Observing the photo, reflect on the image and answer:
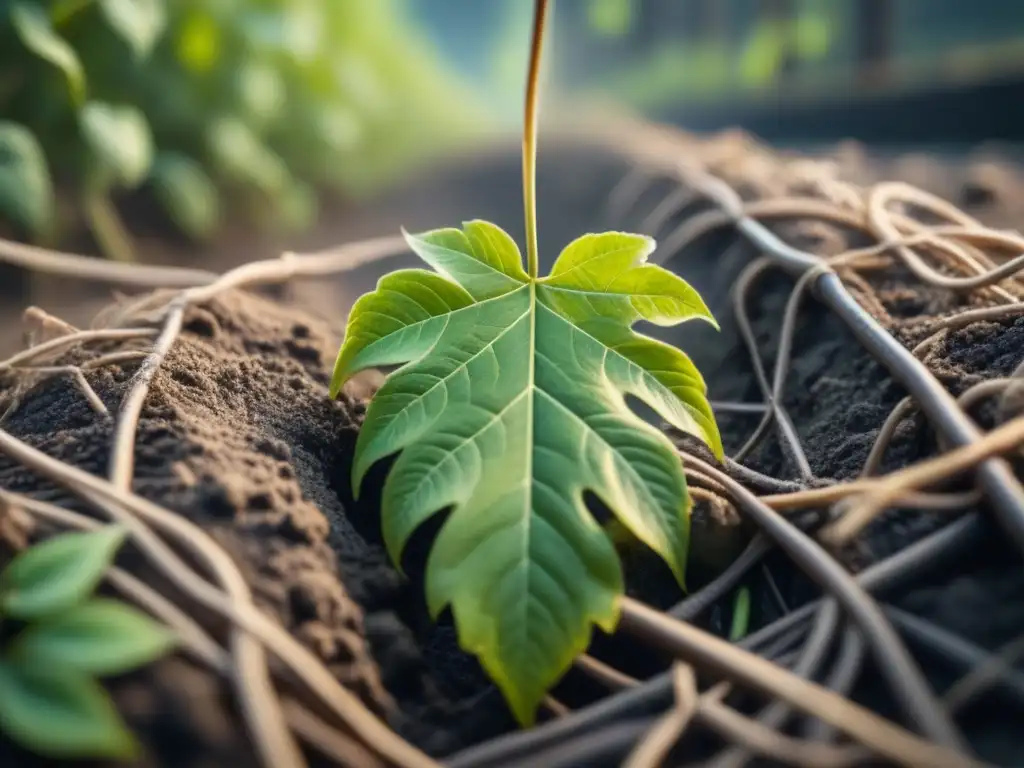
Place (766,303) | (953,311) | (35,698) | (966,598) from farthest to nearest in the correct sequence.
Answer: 1. (766,303)
2. (953,311)
3. (966,598)
4. (35,698)

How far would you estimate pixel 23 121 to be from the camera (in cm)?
184

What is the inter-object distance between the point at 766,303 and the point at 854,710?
66 centimetres

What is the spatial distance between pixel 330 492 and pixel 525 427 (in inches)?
7.7

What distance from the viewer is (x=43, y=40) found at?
1.65 m

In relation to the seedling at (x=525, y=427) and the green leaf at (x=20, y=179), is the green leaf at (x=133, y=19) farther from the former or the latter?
the seedling at (x=525, y=427)

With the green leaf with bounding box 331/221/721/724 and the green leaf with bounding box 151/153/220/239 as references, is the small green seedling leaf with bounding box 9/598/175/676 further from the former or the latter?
the green leaf with bounding box 151/153/220/239

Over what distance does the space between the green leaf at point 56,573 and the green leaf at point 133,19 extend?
164 centimetres

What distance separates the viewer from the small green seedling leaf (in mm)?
428

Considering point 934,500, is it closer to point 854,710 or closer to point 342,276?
point 854,710

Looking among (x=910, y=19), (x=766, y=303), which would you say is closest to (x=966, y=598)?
(x=766, y=303)

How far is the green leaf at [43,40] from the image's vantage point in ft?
5.37

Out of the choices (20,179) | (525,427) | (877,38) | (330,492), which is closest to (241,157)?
(20,179)

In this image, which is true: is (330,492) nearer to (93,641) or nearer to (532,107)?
(93,641)

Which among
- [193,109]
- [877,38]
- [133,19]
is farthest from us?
[877,38]
